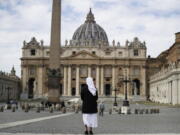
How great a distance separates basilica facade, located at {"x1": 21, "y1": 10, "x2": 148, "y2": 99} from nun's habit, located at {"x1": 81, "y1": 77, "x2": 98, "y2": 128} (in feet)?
369

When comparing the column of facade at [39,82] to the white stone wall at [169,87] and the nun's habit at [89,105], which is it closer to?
the white stone wall at [169,87]

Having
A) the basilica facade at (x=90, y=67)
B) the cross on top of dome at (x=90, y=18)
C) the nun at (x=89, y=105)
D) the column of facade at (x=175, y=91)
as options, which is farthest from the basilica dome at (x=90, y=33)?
the nun at (x=89, y=105)

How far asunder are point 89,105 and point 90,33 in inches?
5647

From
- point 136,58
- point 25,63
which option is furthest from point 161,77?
point 25,63

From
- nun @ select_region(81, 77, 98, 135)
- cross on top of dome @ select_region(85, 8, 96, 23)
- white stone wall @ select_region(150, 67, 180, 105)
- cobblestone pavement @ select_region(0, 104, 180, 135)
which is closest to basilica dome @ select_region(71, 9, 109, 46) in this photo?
cross on top of dome @ select_region(85, 8, 96, 23)

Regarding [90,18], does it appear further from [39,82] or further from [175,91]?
[175,91]

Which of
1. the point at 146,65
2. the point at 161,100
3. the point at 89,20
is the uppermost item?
the point at 89,20

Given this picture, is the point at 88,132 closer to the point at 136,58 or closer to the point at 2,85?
the point at 2,85

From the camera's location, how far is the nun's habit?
14883mm

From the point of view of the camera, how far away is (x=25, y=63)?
131m

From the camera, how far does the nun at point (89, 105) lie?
14883mm

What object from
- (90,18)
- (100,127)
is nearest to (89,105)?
(100,127)

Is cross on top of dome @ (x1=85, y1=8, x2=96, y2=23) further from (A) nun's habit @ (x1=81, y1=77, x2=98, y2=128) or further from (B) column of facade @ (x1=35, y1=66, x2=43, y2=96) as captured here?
(A) nun's habit @ (x1=81, y1=77, x2=98, y2=128)

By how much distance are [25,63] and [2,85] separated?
72.0ft
